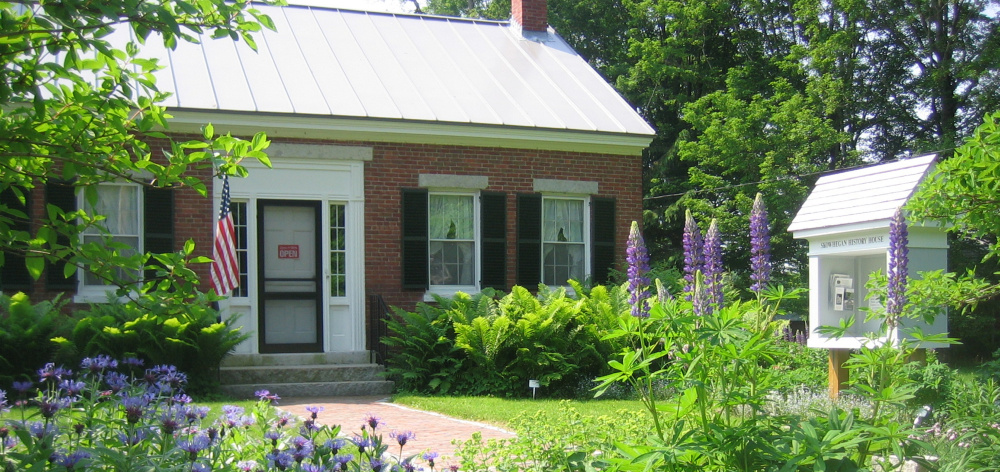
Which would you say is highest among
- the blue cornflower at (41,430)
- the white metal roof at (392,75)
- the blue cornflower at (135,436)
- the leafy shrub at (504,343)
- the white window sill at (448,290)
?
the white metal roof at (392,75)

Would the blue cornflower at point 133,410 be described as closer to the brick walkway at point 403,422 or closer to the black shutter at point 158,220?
the brick walkway at point 403,422

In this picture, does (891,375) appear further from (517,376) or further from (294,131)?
(294,131)

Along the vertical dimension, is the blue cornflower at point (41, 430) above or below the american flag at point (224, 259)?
below

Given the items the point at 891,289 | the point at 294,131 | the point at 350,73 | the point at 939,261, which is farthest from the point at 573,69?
the point at 891,289

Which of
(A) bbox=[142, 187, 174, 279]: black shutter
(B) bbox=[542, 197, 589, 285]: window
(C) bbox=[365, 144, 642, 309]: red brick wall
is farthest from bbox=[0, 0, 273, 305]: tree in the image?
(B) bbox=[542, 197, 589, 285]: window

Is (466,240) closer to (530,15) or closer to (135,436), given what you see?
(530,15)

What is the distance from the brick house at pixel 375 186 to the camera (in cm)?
1279

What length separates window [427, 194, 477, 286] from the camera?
45.7 feet

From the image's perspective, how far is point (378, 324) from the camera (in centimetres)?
1320

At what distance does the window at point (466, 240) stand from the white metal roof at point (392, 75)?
1231mm

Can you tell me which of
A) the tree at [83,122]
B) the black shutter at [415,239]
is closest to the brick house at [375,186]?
the black shutter at [415,239]

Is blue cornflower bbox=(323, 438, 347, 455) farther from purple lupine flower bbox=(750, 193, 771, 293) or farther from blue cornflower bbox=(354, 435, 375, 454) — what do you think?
purple lupine flower bbox=(750, 193, 771, 293)

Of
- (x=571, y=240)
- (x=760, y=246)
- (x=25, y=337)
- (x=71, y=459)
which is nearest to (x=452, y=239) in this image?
(x=571, y=240)

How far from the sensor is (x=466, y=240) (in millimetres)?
14055
